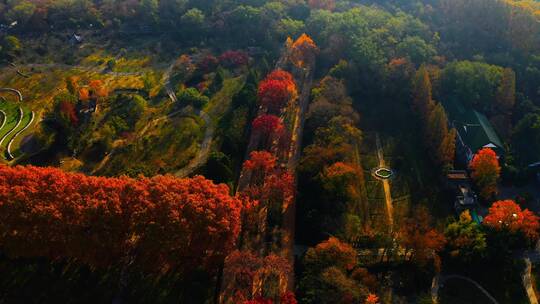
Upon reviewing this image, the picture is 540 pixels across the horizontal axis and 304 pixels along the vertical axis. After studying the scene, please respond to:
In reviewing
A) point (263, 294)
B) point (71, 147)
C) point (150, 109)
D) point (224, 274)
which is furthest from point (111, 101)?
point (263, 294)

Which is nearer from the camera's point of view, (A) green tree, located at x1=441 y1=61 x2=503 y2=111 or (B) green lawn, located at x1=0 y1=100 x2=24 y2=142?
(B) green lawn, located at x1=0 y1=100 x2=24 y2=142

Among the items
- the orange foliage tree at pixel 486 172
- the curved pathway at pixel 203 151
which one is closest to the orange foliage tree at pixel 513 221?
the orange foliage tree at pixel 486 172

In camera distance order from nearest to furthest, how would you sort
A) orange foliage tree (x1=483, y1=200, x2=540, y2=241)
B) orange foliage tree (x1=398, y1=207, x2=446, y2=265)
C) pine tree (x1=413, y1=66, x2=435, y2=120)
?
1. orange foliage tree (x1=398, y1=207, x2=446, y2=265)
2. orange foliage tree (x1=483, y1=200, x2=540, y2=241)
3. pine tree (x1=413, y1=66, x2=435, y2=120)

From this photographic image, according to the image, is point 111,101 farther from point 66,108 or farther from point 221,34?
point 221,34

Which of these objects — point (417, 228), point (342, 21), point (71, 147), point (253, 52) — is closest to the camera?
point (417, 228)

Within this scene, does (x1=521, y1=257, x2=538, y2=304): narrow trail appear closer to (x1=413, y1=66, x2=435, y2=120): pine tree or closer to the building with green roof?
the building with green roof

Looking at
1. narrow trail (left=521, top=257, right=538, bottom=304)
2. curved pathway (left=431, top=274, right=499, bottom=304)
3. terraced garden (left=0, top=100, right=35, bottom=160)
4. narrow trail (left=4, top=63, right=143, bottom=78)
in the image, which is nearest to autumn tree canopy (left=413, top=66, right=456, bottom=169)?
narrow trail (left=521, top=257, right=538, bottom=304)

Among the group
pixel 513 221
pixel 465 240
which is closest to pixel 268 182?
pixel 465 240

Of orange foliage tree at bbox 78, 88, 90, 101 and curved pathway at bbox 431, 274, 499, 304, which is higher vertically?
orange foliage tree at bbox 78, 88, 90, 101
